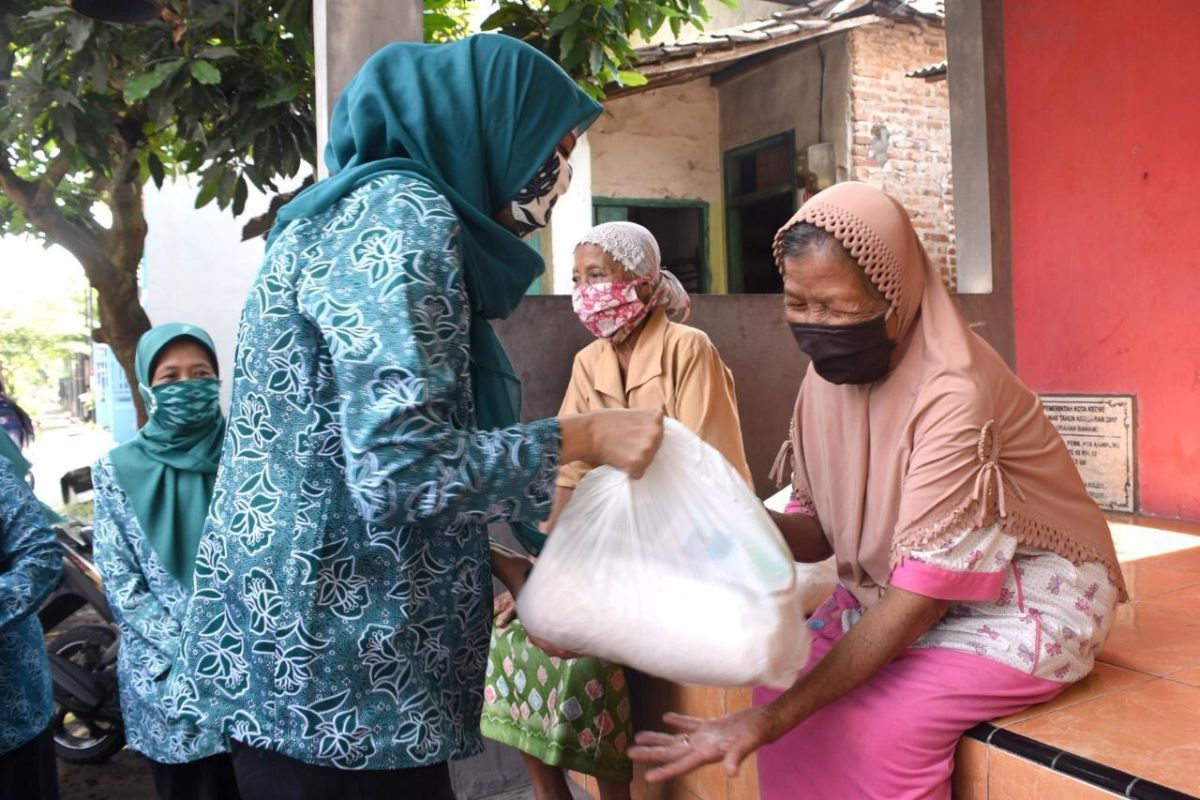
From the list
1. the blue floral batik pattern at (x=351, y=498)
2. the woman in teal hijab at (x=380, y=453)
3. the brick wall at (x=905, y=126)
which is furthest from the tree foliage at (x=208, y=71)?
the brick wall at (x=905, y=126)

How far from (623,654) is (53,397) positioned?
5272 cm

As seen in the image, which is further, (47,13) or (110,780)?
(110,780)

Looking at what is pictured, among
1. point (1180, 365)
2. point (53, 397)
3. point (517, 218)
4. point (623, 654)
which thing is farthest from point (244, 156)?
point (53, 397)

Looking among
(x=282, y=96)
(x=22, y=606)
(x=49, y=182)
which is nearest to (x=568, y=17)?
(x=282, y=96)

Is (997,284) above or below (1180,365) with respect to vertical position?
above

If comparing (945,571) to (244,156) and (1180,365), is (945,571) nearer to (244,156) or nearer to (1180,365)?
(1180,365)

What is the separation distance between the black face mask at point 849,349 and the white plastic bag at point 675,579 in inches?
15.4

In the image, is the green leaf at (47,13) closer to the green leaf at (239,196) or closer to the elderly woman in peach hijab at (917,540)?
the green leaf at (239,196)

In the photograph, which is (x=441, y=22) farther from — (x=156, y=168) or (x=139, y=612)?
(x=139, y=612)

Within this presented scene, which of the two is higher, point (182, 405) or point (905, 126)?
point (905, 126)

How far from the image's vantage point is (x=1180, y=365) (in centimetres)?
398

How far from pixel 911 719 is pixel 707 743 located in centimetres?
43

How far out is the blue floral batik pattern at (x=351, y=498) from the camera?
4.20 feet

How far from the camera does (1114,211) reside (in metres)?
4.20
